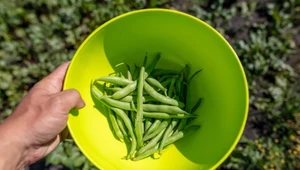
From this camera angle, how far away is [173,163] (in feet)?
7.18

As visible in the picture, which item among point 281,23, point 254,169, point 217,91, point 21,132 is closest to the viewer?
point 21,132

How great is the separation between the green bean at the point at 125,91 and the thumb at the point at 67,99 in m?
0.25

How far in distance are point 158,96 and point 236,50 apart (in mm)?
1008

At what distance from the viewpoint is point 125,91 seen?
86.0 inches

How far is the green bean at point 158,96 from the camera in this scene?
220 centimetres

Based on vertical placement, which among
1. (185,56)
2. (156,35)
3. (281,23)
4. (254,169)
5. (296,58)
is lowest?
(254,169)

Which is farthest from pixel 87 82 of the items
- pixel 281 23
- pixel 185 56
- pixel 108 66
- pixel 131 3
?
pixel 281 23

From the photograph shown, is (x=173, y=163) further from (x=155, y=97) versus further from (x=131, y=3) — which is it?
(x=131, y=3)

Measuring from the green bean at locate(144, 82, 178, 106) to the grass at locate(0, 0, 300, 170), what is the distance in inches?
33.8

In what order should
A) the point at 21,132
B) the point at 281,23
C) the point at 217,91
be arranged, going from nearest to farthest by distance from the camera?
the point at 21,132 → the point at 217,91 → the point at 281,23

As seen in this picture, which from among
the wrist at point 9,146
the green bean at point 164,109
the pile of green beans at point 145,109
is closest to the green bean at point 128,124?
the pile of green beans at point 145,109

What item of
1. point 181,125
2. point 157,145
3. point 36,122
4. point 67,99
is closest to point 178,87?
point 181,125

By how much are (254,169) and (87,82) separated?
4.47 feet

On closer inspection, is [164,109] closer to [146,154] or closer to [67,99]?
[146,154]
